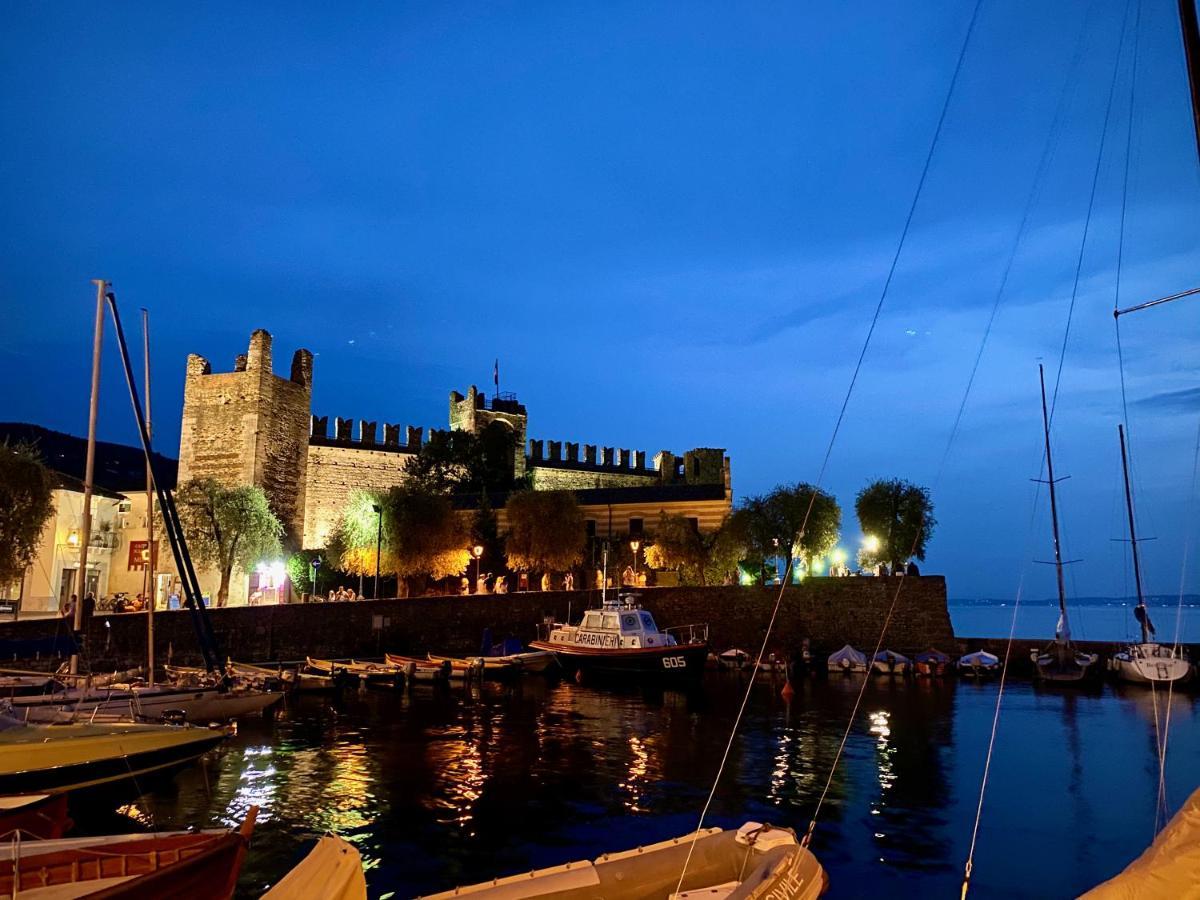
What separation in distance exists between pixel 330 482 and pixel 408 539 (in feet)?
35.9

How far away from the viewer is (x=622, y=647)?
30234 millimetres

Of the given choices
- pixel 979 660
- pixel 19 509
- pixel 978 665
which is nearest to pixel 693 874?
pixel 19 509

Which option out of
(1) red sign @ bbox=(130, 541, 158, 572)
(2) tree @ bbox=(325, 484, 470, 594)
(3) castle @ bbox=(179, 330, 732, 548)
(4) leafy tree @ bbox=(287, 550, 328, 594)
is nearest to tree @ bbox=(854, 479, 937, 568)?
(3) castle @ bbox=(179, 330, 732, 548)

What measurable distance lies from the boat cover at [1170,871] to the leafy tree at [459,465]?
156 ft

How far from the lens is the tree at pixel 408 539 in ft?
133

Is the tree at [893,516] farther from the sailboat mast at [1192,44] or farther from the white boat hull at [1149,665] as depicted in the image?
the sailboat mast at [1192,44]

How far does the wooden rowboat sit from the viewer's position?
6.16 m

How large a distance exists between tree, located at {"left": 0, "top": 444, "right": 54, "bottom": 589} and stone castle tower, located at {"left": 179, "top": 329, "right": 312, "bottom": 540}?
52.8 feet

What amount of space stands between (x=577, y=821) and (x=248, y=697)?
35.1ft

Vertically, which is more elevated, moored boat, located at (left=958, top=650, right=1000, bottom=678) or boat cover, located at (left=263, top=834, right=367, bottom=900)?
boat cover, located at (left=263, top=834, right=367, bottom=900)

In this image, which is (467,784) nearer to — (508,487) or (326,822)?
(326,822)

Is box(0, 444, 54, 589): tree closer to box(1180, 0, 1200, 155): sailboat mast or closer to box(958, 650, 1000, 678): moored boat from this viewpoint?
box(1180, 0, 1200, 155): sailboat mast

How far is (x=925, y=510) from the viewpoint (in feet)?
132

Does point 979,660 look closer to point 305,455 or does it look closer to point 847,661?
point 847,661
